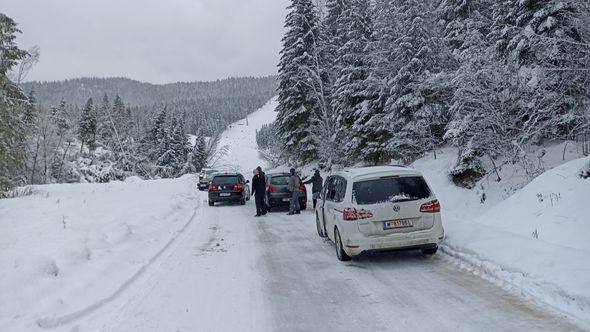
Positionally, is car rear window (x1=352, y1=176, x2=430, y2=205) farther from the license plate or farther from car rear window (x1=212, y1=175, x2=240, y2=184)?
car rear window (x1=212, y1=175, x2=240, y2=184)

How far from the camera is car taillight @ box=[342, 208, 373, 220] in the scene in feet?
27.3

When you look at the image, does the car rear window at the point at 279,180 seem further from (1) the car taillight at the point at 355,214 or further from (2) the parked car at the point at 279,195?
(1) the car taillight at the point at 355,214

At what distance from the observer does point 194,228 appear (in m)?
14.6

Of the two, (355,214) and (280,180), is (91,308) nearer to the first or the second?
(355,214)

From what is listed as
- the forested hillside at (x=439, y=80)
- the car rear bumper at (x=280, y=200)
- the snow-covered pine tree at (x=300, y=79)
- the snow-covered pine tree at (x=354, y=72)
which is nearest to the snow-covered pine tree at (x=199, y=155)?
the forested hillside at (x=439, y=80)

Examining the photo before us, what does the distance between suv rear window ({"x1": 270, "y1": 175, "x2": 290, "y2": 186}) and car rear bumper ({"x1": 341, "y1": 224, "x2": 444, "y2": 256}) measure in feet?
36.7

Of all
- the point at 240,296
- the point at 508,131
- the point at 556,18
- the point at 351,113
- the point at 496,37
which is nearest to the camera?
the point at 240,296

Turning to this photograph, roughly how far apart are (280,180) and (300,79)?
17512 millimetres

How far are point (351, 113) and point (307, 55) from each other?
8606 mm

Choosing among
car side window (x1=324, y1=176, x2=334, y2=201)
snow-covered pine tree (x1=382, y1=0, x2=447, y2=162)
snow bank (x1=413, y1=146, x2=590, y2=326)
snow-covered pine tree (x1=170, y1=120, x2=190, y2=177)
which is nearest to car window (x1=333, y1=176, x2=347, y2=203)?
car side window (x1=324, y1=176, x2=334, y2=201)

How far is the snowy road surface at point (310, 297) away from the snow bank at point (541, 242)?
0.36 m

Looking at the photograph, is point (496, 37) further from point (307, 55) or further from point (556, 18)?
point (307, 55)

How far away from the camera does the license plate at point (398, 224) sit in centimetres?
827

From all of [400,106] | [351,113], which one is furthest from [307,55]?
[400,106]
